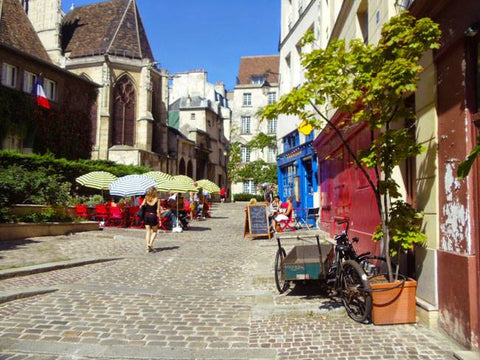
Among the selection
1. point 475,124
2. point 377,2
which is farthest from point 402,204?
point 377,2

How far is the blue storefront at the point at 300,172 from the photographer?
16188 millimetres

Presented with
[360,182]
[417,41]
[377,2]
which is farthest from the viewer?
[360,182]

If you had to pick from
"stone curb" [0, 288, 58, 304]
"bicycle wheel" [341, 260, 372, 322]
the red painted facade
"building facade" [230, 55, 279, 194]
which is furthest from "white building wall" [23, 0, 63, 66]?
"bicycle wheel" [341, 260, 372, 322]

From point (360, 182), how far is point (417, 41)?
4.25 meters

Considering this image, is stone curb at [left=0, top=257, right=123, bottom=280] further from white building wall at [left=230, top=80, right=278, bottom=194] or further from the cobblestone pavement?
white building wall at [left=230, top=80, right=278, bottom=194]

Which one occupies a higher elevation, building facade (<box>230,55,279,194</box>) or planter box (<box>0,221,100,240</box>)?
building facade (<box>230,55,279,194</box>)

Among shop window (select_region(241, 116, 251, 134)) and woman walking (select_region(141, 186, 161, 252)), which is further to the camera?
shop window (select_region(241, 116, 251, 134))

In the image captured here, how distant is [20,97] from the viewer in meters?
22.0

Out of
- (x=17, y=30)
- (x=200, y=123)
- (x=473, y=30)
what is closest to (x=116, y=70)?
(x=17, y=30)

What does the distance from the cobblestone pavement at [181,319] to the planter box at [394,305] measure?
10 centimetres

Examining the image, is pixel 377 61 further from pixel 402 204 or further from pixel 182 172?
pixel 182 172

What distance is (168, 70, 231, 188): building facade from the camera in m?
44.3

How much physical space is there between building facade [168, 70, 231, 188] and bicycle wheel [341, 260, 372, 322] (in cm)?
3545

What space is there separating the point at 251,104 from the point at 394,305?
53.1 meters
